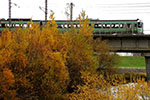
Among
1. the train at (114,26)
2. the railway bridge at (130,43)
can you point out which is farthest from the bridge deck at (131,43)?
Result: the train at (114,26)

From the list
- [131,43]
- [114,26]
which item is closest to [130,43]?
[131,43]

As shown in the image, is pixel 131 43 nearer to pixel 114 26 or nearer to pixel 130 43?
pixel 130 43

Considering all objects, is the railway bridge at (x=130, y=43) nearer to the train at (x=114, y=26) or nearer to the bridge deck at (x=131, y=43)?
the bridge deck at (x=131, y=43)

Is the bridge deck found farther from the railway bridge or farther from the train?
the train

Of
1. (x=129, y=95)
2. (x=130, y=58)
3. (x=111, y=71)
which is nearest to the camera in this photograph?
(x=129, y=95)

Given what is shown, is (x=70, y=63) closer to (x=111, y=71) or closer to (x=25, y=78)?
(x=25, y=78)

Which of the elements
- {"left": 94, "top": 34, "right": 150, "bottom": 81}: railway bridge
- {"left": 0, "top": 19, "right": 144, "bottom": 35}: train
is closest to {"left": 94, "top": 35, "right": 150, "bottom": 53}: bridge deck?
→ {"left": 94, "top": 34, "right": 150, "bottom": 81}: railway bridge

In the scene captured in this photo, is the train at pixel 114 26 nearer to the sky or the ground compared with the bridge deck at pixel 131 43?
nearer to the sky

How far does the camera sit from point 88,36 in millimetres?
23297

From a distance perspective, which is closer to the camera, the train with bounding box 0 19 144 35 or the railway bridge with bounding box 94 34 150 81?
the railway bridge with bounding box 94 34 150 81

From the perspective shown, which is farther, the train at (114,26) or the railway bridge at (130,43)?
the train at (114,26)

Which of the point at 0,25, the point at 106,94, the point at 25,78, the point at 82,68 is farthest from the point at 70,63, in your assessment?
the point at 0,25

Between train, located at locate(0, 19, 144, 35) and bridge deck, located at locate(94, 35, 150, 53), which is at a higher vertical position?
train, located at locate(0, 19, 144, 35)

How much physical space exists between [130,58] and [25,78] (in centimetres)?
7363
